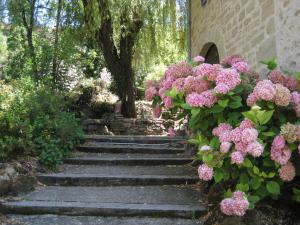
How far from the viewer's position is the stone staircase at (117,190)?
473 centimetres

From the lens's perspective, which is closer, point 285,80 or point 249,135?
point 249,135

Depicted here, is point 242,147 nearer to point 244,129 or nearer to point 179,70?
point 244,129

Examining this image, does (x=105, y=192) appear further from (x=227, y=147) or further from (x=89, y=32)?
(x=89, y=32)

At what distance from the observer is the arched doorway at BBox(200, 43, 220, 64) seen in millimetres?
8723

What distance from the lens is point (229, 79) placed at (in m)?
3.78

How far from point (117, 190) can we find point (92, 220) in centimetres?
109

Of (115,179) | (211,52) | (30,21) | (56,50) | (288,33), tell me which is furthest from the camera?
(30,21)

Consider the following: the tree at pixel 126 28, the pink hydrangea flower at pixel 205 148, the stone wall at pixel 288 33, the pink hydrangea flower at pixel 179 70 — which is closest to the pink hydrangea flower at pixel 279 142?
the pink hydrangea flower at pixel 205 148

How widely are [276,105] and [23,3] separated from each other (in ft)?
32.5

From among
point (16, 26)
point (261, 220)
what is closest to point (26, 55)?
point (16, 26)

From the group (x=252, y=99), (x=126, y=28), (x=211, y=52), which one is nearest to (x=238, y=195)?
(x=252, y=99)

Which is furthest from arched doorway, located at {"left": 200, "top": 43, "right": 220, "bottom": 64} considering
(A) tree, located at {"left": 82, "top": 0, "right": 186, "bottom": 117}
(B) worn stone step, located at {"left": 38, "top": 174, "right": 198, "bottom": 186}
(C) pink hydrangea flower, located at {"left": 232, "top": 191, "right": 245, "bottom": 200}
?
(C) pink hydrangea flower, located at {"left": 232, "top": 191, "right": 245, "bottom": 200}

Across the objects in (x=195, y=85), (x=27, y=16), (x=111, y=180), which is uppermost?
(x=27, y=16)

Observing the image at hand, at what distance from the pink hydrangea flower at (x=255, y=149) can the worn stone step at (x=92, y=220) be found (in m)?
1.45
